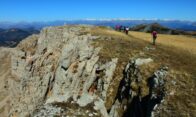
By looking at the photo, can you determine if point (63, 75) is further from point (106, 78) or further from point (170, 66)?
point (170, 66)

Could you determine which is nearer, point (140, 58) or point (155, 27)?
point (140, 58)

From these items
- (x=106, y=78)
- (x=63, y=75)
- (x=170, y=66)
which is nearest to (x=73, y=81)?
(x=63, y=75)

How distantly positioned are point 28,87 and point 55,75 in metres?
16.6

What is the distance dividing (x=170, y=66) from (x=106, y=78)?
10726 millimetres

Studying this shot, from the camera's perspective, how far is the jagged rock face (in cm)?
4666

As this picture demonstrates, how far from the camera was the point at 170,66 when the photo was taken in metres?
39.0

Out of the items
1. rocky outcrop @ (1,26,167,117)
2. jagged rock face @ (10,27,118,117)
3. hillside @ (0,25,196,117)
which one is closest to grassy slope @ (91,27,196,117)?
hillside @ (0,25,196,117)

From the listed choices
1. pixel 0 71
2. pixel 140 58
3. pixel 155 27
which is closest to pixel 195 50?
pixel 140 58

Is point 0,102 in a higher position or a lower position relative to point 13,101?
lower

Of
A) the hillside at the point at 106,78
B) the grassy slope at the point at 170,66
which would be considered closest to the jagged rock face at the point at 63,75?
the hillside at the point at 106,78

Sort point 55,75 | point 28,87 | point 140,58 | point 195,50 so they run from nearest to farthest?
point 140,58
point 195,50
point 55,75
point 28,87

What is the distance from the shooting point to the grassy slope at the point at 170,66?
31.1 m

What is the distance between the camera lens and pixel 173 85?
3388cm

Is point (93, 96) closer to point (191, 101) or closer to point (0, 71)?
point (191, 101)
